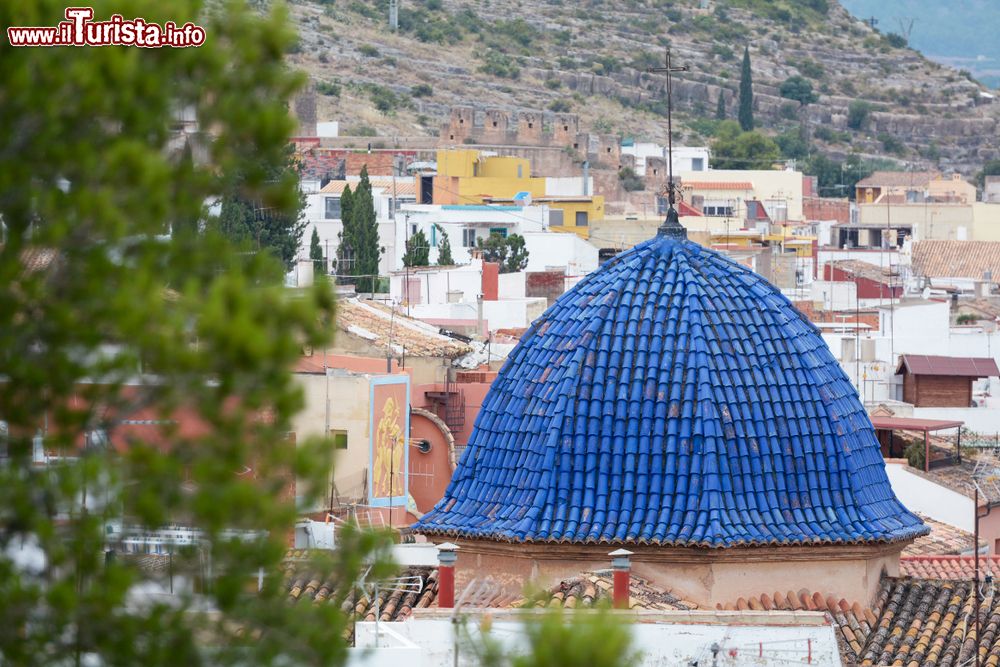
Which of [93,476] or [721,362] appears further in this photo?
[721,362]

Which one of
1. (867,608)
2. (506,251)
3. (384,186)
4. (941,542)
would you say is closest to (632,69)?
(384,186)

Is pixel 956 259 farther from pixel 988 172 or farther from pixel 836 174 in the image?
pixel 988 172

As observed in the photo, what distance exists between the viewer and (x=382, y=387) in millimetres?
21641

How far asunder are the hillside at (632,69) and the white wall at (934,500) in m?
69.1

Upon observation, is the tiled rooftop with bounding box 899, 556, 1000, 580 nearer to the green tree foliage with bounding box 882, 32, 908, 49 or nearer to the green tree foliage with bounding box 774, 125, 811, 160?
the green tree foliage with bounding box 774, 125, 811, 160

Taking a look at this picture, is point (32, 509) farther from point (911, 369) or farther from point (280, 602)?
point (911, 369)

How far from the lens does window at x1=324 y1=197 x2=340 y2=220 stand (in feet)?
176

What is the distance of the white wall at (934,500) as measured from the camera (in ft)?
76.8

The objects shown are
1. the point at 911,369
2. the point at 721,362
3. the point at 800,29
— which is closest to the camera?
the point at 721,362

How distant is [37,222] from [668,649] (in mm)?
7103

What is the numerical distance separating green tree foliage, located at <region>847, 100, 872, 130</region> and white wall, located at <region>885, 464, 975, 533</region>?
98090 mm

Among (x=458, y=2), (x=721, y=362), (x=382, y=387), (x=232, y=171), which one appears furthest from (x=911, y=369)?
(x=458, y=2)

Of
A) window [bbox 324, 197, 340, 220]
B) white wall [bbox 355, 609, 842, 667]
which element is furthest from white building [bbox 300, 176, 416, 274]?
white wall [bbox 355, 609, 842, 667]

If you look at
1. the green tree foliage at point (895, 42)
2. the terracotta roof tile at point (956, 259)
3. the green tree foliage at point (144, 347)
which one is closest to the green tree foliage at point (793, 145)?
the green tree foliage at point (895, 42)
